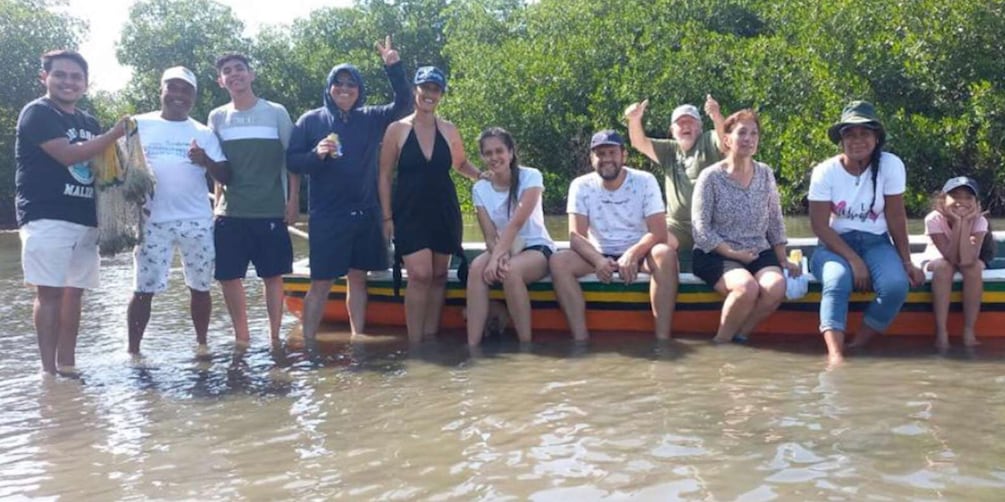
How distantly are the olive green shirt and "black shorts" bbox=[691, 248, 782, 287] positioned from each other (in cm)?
53

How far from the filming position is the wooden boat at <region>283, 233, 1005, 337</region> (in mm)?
5738

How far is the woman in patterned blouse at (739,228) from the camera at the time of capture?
5.69 metres

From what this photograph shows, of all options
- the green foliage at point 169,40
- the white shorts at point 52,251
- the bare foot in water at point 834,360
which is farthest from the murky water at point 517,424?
the green foliage at point 169,40

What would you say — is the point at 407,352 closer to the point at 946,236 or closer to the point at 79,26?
the point at 946,236

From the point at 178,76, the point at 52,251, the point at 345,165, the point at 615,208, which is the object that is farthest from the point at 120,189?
the point at 615,208

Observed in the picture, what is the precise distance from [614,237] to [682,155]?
2.78 feet

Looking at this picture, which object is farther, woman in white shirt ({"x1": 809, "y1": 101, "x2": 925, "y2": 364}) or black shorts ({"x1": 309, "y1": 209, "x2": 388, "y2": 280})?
black shorts ({"x1": 309, "y1": 209, "x2": 388, "y2": 280})

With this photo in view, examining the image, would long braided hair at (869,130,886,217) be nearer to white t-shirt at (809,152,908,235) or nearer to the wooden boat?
white t-shirt at (809,152,908,235)

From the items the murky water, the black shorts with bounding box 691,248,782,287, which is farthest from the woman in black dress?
the black shorts with bounding box 691,248,782,287

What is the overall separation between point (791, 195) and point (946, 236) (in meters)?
14.6

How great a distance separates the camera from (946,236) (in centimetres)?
561

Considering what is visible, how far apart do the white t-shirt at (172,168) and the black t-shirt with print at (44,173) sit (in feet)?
1.59

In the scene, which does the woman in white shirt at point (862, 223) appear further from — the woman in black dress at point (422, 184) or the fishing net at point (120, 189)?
the fishing net at point (120, 189)

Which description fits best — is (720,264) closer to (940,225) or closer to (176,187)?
(940,225)
